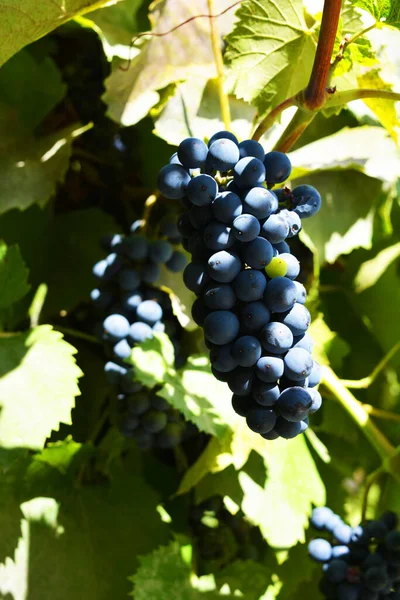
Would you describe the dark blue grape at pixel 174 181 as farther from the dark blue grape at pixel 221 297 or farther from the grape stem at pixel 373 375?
the grape stem at pixel 373 375

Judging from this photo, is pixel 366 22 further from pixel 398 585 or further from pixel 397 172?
pixel 398 585

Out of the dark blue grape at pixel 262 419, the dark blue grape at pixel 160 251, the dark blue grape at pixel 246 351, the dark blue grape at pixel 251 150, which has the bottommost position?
the dark blue grape at pixel 160 251

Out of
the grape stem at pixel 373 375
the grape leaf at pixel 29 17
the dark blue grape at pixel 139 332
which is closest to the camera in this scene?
the grape leaf at pixel 29 17

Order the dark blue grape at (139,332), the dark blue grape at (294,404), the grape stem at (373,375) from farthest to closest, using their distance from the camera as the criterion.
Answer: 1. the grape stem at (373,375)
2. the dark blue grape at (139,332)
3. the dark blue grape at (294,404)

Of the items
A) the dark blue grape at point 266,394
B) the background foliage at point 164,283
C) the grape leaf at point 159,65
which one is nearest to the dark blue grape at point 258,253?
the dark blue grape at point 266,394

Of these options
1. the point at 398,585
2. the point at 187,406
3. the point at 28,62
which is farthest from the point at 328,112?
the point at 398,585

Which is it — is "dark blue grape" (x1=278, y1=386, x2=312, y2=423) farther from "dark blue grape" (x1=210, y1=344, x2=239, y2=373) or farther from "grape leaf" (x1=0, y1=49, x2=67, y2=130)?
"grape leaf" (x1=0, y1=49, x2=67, y2=130)
